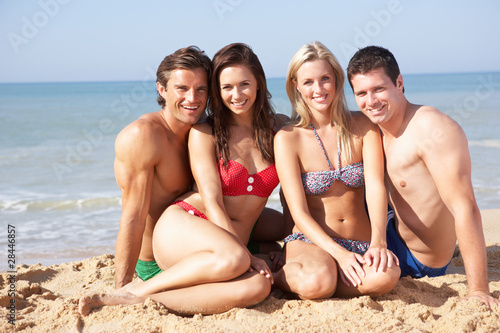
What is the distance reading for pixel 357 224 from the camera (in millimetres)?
3936

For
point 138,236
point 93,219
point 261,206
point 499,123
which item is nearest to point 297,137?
point 261,206

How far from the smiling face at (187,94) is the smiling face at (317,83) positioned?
2.66ft

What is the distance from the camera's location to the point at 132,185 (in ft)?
13.2

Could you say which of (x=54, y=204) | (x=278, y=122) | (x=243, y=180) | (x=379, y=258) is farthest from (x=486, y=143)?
(x=243, y=180)

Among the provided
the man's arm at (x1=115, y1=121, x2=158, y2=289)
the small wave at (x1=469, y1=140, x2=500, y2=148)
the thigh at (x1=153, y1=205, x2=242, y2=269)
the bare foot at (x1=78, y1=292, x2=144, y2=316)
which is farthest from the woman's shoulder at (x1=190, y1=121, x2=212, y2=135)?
the small wave at (x1=469, y1=140, x2=500, y2=148)

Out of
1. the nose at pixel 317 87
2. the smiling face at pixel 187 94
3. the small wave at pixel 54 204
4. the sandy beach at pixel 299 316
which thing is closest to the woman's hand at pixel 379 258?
the sandy beach at pixel 299 316

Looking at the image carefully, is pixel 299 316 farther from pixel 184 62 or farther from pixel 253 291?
pixel 184 62

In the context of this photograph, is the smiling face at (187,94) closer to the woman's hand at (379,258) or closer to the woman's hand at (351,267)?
the woman's hand at (351,267)

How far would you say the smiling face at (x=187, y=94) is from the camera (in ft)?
13.2

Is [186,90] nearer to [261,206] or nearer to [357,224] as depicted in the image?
[261,206]

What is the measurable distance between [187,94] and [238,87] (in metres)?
0.44

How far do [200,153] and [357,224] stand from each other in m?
1.39

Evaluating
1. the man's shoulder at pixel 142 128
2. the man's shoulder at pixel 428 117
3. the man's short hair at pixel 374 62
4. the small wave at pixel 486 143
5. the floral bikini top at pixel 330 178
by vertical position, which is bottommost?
the small wave at pixel 486 143

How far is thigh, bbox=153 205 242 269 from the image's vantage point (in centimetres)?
352
